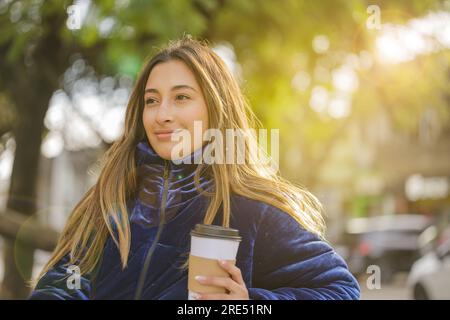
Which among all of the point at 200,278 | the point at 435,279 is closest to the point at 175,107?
the point at 200,278

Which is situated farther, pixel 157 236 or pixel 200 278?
pixel 157 236

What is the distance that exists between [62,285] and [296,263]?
2.43ft

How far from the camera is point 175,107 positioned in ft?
7.35

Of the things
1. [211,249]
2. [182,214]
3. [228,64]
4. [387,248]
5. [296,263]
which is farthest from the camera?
[387,248]

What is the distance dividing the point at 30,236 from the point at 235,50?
1914 mm

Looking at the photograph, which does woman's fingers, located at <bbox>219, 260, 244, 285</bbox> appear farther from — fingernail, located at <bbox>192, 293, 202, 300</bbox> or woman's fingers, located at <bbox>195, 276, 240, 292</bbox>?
fingernail, located at <bbox>192, 293, 202, 300</bbox>

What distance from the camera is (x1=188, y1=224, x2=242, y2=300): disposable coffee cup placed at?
78.0 inches

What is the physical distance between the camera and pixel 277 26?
4.25 metres

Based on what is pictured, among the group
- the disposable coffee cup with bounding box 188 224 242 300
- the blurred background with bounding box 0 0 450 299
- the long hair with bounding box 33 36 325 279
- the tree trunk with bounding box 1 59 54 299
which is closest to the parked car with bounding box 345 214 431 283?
the blurred background with bounding box 0 0 450 299

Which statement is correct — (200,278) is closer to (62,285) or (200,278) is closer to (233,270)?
(233,270)

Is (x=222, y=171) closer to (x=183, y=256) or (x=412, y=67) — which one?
(x=183, y=256)

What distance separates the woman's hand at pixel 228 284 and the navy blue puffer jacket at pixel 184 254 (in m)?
0.07

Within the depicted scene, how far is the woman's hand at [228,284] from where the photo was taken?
6.53 ft
